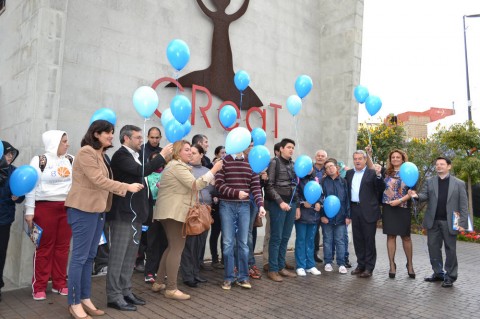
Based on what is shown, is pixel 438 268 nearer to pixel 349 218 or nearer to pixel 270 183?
pixel 349 218

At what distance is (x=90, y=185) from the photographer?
3.57 metres

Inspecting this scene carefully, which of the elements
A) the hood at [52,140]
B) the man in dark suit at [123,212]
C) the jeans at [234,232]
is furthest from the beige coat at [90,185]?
the jeans at [234,232]

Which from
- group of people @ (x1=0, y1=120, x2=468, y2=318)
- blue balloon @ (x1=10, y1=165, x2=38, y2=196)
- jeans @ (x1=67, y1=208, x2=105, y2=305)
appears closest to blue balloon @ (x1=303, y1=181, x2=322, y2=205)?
group of people @ (x1=0, y1=120, x2=468, y2=318)

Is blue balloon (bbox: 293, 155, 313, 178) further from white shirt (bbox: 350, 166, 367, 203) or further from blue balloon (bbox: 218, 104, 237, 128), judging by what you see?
blue balloon (bbox: 218, 104, 237, 128)

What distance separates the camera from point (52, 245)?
14.6 ft

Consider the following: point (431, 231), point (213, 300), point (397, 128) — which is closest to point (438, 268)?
point (431, 231)

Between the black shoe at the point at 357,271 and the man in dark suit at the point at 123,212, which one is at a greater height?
the man in dark suit at the point at 123,212

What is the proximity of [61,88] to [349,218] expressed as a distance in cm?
476

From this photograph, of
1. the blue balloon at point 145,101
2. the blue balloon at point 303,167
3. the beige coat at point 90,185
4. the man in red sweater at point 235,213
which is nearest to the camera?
the beige coat at point 90,185

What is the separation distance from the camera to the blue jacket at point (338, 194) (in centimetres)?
620

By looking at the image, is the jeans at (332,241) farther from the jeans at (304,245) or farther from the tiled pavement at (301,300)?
the tiled pavement at (301,300)

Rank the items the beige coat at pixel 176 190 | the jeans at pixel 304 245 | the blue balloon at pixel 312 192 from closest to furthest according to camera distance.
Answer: the beige coat at pixel 176 190 → the blue balloon at pixel 312 192 → the jeans at pixel 304 245

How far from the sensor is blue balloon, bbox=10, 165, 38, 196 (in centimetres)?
397

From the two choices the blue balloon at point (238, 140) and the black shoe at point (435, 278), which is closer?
the blue balloon at point (238, 140)
